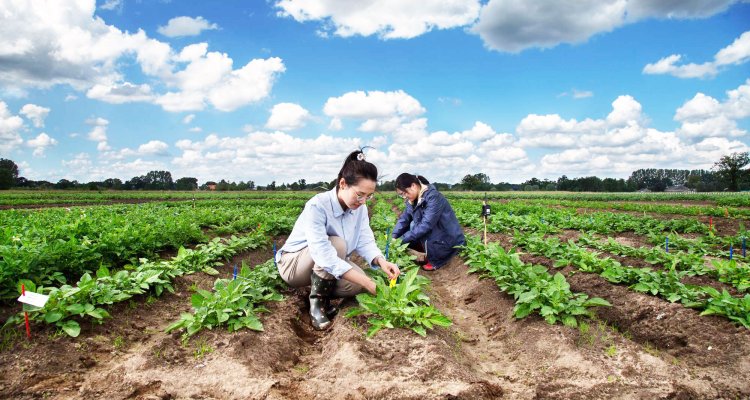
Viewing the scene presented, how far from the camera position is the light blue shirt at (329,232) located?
12.6 ft

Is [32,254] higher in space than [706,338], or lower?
higher

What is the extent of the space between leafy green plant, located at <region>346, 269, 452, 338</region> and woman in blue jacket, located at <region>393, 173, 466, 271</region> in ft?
9.16

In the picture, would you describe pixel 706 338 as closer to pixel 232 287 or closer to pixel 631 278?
pixel 631 278

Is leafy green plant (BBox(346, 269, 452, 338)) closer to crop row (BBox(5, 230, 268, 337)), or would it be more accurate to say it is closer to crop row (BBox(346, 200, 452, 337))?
crop row (BBox(346, 200, 452, 337))

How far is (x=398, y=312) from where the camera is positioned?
358 centimetres

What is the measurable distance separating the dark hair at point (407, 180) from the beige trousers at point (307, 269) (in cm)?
243

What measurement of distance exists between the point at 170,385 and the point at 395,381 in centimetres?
145

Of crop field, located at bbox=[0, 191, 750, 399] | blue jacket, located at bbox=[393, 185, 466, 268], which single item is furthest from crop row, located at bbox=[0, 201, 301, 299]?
blue jacket, located at bbox=[393, 185, 466, 268]

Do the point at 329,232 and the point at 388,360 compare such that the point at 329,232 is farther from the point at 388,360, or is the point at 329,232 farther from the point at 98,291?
the point at 98,291

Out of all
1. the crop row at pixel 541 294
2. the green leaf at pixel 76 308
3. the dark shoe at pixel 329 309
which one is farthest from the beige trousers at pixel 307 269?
the green leaf at pixel 76 308

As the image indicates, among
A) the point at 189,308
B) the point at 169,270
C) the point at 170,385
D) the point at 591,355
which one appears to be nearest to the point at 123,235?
the point at 169,270

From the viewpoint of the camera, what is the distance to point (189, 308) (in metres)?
4.69

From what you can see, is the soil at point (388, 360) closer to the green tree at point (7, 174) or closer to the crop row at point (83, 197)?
the crop row at point (83, 197)

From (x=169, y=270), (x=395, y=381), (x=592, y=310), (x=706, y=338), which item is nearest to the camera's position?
(x=395, y=381)
